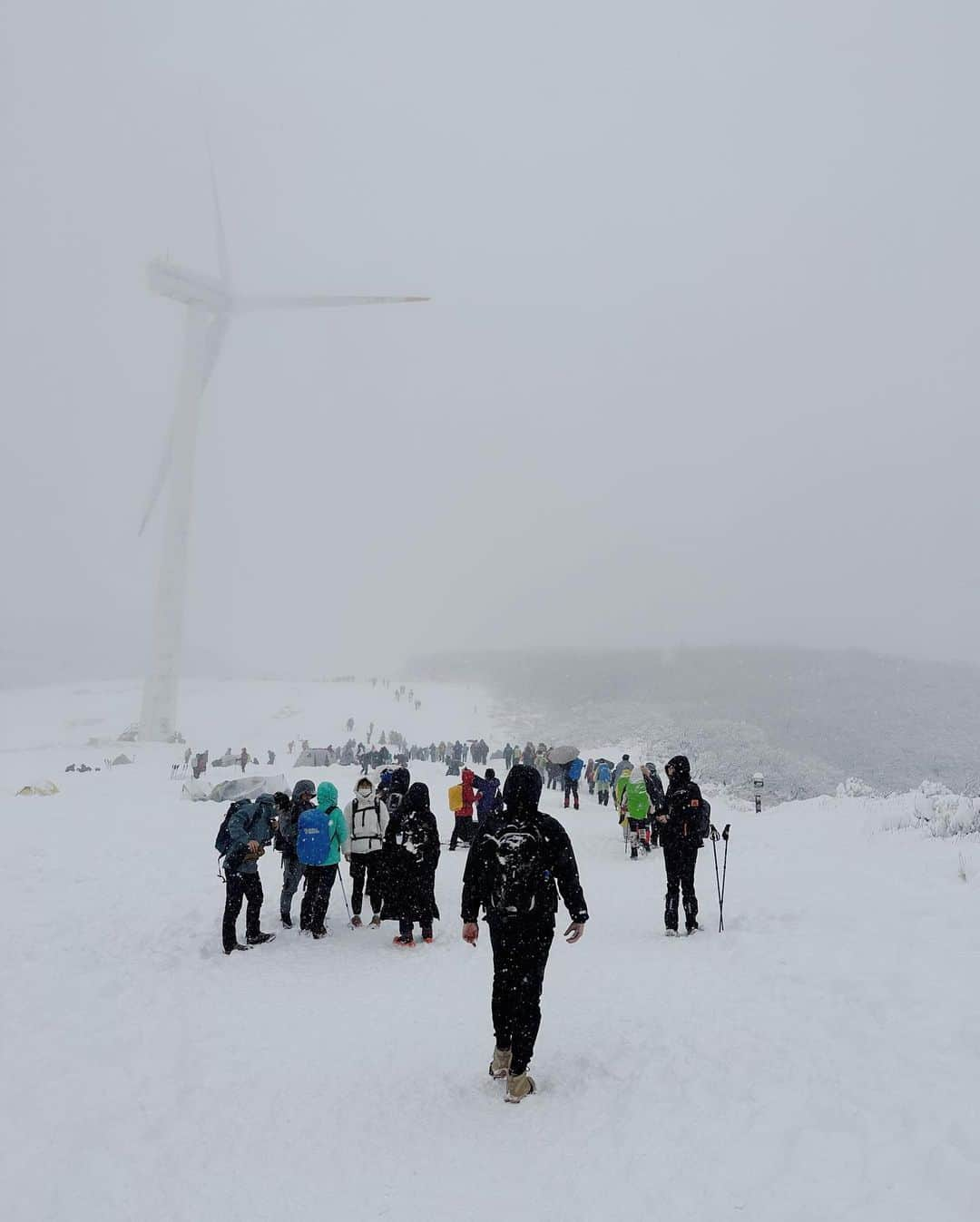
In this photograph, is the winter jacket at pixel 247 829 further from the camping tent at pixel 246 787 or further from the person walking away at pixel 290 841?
the camping tent at pixel 246 787

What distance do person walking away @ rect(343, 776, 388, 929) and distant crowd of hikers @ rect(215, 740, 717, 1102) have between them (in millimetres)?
16

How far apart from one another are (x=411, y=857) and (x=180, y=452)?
1709 inches

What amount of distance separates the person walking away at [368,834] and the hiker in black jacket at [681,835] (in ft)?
12.3

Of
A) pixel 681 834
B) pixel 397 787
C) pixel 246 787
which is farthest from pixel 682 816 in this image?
pixel 246 787

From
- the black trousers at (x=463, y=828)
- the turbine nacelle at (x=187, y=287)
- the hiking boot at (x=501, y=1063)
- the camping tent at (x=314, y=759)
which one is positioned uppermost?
the turbine nacelle at (x=187, y=287)

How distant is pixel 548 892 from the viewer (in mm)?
5188

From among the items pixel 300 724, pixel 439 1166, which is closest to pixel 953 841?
pixel 439 1166

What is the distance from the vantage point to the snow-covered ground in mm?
4145

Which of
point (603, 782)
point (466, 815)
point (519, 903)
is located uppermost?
point (519, 903)

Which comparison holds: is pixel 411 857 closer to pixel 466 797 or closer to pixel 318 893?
pixel 318 893

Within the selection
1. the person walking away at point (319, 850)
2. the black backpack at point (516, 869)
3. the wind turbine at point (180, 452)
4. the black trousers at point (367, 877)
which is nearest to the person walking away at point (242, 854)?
the person walking away at point (319, 850)

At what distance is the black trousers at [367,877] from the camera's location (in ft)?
32.5

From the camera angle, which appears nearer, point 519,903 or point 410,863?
point 519,903

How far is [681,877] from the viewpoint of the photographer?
352 inches
